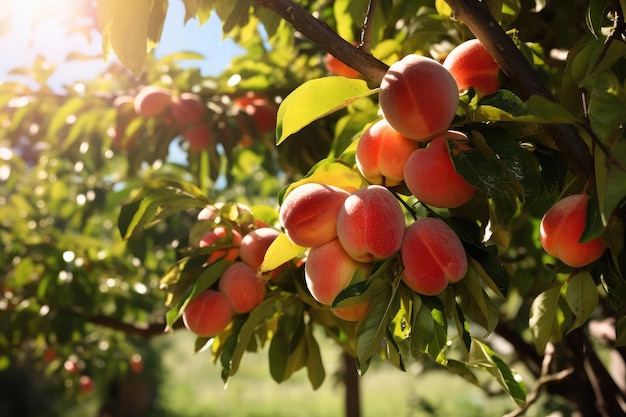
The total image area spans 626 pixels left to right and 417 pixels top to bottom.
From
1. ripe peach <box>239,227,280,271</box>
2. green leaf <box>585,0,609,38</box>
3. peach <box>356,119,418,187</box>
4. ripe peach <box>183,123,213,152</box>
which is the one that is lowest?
ripe peach <box>183,123,213,152</box>

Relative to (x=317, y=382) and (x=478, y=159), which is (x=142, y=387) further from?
(x=478, y=159)

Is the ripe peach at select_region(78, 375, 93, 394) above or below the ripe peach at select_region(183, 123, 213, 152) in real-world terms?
below

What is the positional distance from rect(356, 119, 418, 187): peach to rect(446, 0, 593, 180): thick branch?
107mm

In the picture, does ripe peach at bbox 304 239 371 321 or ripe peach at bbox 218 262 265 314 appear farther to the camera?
ripe peach at bbox 218 262 265 314

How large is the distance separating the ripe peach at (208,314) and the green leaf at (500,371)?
291 millimetres

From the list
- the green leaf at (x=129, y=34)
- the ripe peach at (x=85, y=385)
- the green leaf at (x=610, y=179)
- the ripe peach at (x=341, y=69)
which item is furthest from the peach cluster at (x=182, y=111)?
the ripe peach at (x=85, y=385)

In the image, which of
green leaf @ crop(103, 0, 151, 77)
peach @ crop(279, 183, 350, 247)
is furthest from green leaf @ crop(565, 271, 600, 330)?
green leaf @ crop(103, 0, 151, 77)

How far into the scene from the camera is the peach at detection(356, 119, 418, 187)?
0.60 m

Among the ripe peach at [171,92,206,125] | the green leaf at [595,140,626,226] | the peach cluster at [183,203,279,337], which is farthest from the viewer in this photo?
the ripe peach at [171,92,206,125]

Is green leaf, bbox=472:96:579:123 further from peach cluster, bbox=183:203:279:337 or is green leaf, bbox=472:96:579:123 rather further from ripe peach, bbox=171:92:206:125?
ripe peach, bbox=171:92:206:125

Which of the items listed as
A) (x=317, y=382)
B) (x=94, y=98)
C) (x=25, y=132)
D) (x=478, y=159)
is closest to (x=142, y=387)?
(x=25, y=132)

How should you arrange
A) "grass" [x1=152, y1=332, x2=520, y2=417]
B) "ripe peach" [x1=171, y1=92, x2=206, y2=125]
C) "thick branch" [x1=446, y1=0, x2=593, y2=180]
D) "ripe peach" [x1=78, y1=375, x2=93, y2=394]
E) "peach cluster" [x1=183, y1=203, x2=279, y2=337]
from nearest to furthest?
"thick branch" [x1=446, y1=0, x2=593, y2=180] < "peach cluster" [x1=183, y1=203, x2=279, y2=337] < "ripe peach" [x1=171, y1=92, x2=206, y2=125] < "ripe peach" [x1=78, y1=375, x2=93, y2=394] < "grass" [x1=152, y1=332, x2=520, y2=417]

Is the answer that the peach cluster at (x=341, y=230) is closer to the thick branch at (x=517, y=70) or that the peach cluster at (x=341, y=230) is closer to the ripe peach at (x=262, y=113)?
the thick branch at (x=517, y=70)

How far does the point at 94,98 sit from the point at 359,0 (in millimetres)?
896
